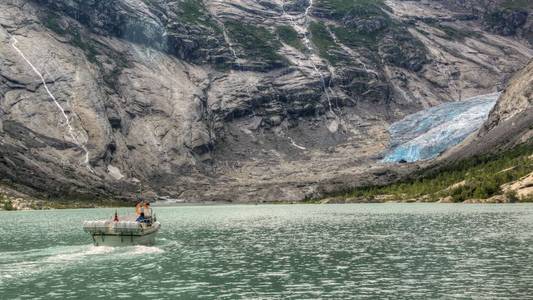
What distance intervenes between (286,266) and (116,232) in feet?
80.6

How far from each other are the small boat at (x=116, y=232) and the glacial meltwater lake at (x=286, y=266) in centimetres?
134

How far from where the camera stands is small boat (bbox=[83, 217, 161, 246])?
66000mm

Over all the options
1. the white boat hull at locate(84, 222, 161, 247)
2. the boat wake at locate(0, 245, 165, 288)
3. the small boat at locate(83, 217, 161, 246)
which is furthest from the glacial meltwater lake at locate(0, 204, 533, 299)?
the small boat at locate(83, 217, 161, 246)

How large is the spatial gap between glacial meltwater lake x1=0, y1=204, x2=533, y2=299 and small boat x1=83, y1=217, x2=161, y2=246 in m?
1.34

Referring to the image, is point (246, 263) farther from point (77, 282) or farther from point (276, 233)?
point (276, 233)

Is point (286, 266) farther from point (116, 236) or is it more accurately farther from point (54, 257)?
point (116, 236)

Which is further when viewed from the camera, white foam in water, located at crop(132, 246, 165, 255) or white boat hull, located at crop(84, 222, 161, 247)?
white boat hull, located at crop(84, 222, 161, 247)

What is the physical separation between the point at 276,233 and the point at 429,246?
26.9 m

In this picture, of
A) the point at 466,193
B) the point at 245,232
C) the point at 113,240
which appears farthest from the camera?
the point at 466,193

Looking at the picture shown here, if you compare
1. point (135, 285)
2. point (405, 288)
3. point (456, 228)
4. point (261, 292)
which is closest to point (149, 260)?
point (135, 285)

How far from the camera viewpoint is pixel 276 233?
8275 cm

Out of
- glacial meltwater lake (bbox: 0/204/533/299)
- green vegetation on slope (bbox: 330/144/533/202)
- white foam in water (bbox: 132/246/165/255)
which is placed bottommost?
glacial meltwater lake (bbox: 0/204/533/299)

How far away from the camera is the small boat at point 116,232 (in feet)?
217

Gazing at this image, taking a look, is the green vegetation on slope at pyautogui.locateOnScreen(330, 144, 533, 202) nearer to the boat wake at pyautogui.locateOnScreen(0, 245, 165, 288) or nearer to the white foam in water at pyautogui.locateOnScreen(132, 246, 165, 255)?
the white foam in water at pyautogui.locateOnScreen(132, 246, 165, 255)
